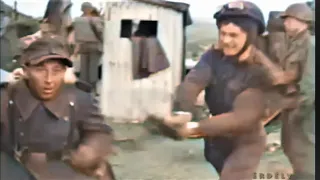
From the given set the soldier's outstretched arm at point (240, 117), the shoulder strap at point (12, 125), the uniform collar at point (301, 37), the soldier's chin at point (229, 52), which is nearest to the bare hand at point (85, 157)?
the shoulder strap at point (12, 125)

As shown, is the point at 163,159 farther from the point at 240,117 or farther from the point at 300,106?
the point at 300,106

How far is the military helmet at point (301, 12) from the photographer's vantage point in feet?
3.40

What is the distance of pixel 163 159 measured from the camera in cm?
103

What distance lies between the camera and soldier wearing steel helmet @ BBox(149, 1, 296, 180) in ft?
3.37

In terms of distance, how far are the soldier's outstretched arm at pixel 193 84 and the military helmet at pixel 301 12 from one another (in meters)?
0.20

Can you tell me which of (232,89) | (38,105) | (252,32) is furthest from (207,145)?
(38,105)

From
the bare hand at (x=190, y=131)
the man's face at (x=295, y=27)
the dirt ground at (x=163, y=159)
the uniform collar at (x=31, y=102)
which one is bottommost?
the dirt ground at (x=163, y=159)

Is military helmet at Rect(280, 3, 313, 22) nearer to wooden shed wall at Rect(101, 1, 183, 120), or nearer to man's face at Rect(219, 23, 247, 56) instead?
man's face at Rect(219, 23, 247, 56)

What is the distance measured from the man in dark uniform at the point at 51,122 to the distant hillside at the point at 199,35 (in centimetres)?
24

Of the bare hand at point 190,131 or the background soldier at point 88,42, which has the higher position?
the background soldier at point 88,42

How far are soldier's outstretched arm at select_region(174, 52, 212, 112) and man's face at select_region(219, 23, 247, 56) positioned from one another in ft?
0.14

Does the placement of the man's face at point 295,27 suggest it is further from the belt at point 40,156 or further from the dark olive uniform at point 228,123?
the belt at point 40,156

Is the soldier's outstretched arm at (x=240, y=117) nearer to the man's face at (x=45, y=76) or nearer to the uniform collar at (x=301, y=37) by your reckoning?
the uniform collar at (x=301, y=37)

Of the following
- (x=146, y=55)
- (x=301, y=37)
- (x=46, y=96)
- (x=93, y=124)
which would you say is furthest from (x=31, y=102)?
(x=301, y=37)
